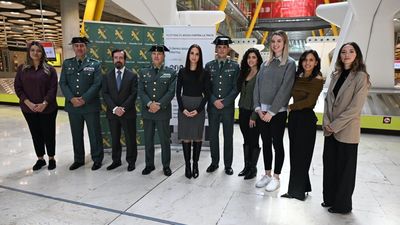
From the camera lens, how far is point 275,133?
2984mm

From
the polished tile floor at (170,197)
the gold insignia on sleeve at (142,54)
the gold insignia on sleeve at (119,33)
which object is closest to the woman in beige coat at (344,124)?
the polished tile floor at (170,197)

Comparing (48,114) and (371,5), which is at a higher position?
(371,5)

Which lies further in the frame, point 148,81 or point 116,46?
point 116,46

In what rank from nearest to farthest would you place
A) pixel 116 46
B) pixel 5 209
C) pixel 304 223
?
pixel 304 223 → pixel 5 209 → pixel 116 46

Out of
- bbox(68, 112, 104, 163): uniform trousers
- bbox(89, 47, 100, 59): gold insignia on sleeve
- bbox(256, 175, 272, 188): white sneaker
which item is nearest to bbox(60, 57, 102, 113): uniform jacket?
bbox(68, 112, 104, 163): uniform trousers

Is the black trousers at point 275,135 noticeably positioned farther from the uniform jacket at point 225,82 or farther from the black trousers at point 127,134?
the black trousers at point 127,134

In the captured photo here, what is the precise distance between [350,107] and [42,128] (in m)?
3.59

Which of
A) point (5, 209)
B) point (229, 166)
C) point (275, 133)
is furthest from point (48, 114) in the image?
point (275, 133)

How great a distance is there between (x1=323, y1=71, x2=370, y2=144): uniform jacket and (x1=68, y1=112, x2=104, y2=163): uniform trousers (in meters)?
2.88

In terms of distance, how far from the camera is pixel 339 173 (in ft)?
8.31

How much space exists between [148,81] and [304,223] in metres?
2.30

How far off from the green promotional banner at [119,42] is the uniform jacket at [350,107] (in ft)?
9.94

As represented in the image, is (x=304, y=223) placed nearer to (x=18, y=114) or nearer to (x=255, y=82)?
(x=255, y=82)

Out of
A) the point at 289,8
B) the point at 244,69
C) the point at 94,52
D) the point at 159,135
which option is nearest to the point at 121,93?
the point at 159,135
